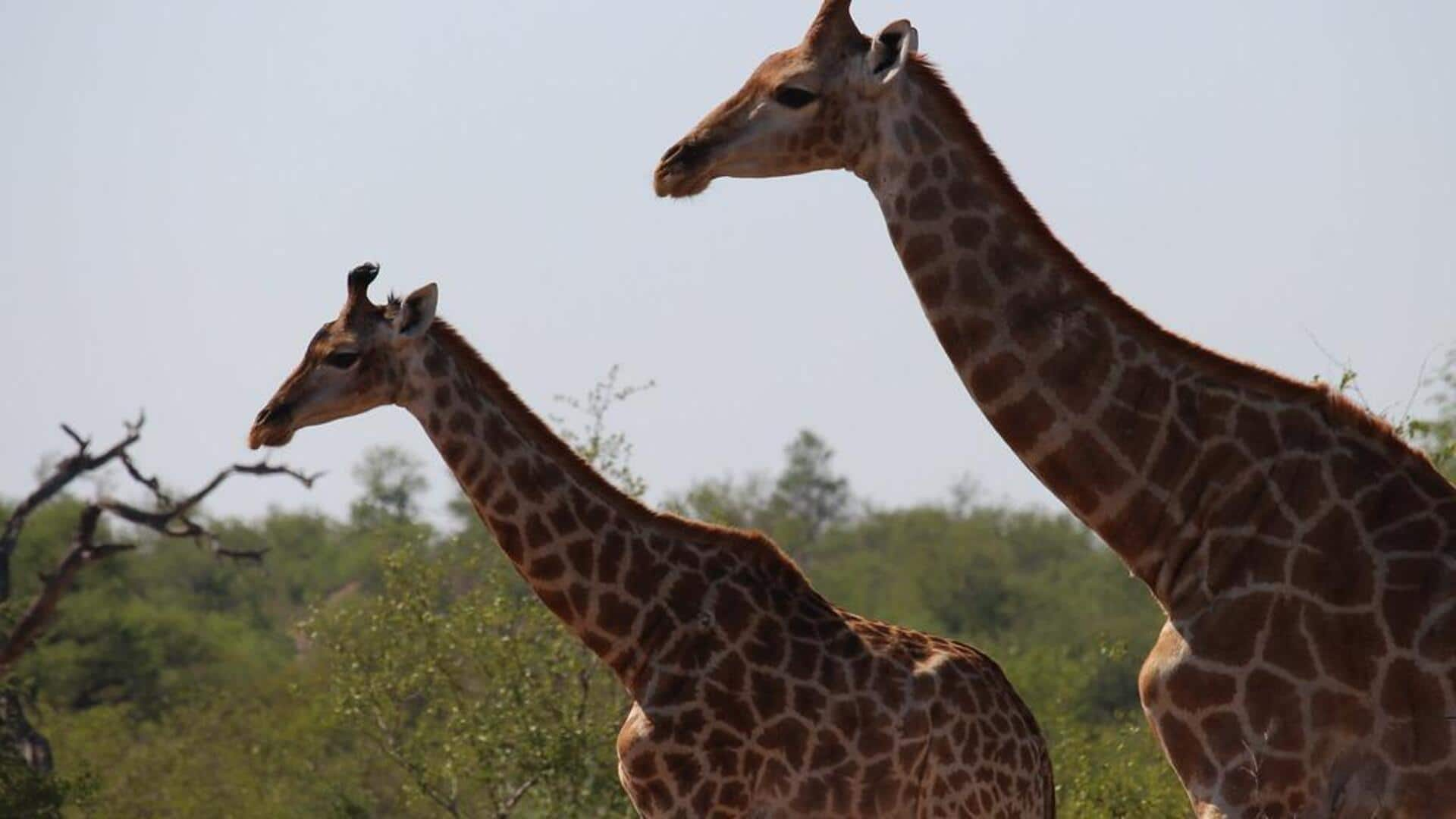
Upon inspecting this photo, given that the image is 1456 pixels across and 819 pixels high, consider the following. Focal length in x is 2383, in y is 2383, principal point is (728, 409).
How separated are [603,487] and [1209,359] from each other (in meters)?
3.89

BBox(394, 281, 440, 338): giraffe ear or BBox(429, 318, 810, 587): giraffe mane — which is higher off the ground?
BBox(394, 281, 440, 338): giraffe ear

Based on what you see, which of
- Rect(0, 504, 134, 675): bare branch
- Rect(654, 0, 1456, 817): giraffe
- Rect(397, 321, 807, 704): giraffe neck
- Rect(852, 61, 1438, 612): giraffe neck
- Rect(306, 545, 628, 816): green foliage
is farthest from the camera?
Rect(0, 504, 134, 675): bare branch

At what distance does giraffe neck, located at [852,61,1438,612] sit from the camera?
254 inches

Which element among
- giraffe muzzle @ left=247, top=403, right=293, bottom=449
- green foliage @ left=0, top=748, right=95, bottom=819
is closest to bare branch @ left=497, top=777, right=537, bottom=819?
green foliage @ left=0, top=748, right=95, bottom=819

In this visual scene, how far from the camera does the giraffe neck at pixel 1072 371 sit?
21.2 ft

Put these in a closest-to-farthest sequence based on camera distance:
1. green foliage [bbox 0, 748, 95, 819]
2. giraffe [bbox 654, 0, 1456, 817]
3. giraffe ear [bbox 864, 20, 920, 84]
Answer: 1. giraffe [bbox 654, 0, 1456, 817]
2. giraffe ear [bbox 864, 20, 920, 84]
3. green foliage [bbox 0, 748, 95, 819]

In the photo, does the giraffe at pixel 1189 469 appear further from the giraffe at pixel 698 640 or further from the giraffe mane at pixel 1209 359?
the giraffe at pixel 698 640

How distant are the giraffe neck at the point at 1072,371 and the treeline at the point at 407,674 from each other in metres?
6.23

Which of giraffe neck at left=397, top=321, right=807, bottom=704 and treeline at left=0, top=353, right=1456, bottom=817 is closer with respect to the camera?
giraffe neck at left=397, top=321, right=807, bottom=704

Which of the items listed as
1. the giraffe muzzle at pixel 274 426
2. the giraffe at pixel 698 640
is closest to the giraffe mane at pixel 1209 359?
the giraffe at pixel 698 640

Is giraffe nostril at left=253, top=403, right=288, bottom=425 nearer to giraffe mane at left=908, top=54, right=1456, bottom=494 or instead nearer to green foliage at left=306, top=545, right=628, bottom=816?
giraffe mane at left=908, top=54, right=1456, bottom=494

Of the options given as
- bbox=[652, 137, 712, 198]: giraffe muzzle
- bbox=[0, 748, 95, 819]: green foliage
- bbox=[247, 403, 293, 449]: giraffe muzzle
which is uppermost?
bbox=[0, 748, 95, 819]: green foliage

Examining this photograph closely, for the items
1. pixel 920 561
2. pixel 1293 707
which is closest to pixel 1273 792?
pixel 1293 707

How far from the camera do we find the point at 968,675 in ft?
31.7
